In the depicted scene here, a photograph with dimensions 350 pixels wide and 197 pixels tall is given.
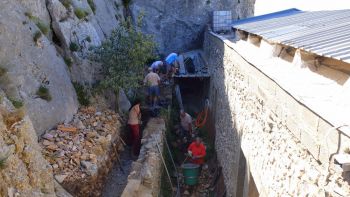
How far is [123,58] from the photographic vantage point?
982cm

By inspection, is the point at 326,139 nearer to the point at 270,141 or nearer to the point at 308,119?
the point at 308,119

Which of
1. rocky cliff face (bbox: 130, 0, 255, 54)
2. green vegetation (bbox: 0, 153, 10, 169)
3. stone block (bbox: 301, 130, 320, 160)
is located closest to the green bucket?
green vegetation (bbox: 0, 153, 10, 169)

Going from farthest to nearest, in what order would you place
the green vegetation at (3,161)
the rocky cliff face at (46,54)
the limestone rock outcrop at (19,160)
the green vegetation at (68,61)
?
the green vegetation at (68,61)
the rocky cliff face at (46,54)
the limestone rock outcrop at (19,160)
the green vegetation at (3,161)

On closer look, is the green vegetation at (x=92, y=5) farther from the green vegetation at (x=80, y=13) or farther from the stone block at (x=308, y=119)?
the stone block at (x=308, y=119)

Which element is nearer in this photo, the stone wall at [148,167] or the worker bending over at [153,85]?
the stone wall at [148,167]

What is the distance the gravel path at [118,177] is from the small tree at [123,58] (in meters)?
2.12

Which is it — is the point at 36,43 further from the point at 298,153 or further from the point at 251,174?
the point at 298,153

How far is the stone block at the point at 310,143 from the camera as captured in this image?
345cm

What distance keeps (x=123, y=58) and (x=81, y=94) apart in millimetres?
1594

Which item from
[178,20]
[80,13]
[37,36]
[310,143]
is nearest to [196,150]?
[37,36]

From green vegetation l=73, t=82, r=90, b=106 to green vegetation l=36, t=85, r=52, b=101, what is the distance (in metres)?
1.52

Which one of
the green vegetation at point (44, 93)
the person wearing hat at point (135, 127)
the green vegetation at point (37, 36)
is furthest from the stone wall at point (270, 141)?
the green vegetation at point (37, 36)

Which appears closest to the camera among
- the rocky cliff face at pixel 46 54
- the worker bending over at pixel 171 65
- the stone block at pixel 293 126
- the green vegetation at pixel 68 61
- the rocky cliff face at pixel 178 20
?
the stone block at pixel 293 126

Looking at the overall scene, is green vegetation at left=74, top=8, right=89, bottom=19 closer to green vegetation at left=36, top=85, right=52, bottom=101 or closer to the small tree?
the small tree
